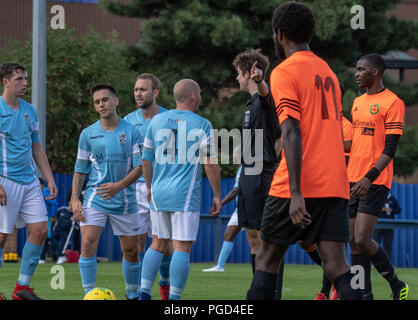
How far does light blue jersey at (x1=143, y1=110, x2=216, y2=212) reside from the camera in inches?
289

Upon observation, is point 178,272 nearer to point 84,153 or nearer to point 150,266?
point 150,266

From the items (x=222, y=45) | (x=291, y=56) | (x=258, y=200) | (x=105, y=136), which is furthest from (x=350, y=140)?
(x=222, y=45)

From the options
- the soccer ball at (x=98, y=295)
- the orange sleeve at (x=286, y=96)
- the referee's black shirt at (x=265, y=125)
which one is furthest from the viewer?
the referee's black shirt at (x=265, y=125)

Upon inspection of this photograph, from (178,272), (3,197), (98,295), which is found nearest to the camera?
(98,295)

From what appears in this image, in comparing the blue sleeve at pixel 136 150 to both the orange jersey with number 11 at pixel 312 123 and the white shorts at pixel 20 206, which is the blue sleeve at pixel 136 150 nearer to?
the white shorts at pixel 20 206

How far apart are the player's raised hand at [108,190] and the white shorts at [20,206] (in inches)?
31.9

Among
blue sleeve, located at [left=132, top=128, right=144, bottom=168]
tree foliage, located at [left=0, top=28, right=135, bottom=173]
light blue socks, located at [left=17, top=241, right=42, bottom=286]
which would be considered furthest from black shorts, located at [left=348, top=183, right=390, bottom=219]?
tree foliage, located at [left=0, top=28, right=135, bottom=173]

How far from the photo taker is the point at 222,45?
21016 mm

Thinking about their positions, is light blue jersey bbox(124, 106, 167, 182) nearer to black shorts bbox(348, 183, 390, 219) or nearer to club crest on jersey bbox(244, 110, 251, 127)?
club crest on jersey bbox(244, 110, 251, 127)

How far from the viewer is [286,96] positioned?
5027 mm

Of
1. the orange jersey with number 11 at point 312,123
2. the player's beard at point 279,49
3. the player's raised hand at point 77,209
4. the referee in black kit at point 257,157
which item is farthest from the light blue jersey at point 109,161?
the orange jersey with number 11 at point 312,123

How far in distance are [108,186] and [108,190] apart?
4 centimetres

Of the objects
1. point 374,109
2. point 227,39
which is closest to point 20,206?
point 374,109

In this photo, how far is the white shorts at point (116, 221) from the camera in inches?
308
